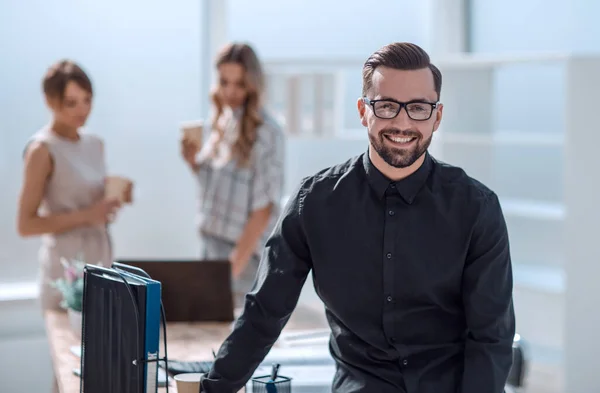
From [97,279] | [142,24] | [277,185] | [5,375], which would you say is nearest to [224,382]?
[97,279]

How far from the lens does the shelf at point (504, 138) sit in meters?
5.48

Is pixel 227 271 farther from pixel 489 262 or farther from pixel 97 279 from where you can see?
pixel 489 262

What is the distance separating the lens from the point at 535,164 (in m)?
6.22

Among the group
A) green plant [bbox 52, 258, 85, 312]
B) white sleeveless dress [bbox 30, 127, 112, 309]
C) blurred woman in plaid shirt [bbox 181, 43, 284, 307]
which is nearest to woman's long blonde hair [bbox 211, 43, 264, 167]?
blurred woman in plaid shirt [bbox 181, 43, 284, 307]

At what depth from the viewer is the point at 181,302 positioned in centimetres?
315

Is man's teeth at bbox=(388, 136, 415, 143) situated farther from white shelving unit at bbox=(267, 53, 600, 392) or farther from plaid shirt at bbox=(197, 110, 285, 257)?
white shelving unit at bbox=(267, 53, 600, 392)

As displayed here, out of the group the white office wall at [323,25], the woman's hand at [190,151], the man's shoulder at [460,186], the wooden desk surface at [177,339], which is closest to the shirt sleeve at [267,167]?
the woman's hand at [190,151]

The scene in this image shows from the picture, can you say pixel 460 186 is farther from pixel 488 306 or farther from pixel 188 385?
pixel 188 385

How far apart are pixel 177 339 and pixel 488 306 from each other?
1.30 m

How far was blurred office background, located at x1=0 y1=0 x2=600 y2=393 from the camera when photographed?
4.93m

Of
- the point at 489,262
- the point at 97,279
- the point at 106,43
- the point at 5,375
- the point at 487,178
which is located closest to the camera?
the point at 489,262

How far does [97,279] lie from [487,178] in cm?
437

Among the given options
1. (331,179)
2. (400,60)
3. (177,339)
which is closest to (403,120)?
(400,60)

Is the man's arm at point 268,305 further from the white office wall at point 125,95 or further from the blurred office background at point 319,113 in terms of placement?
the white office wall at point 125,95
